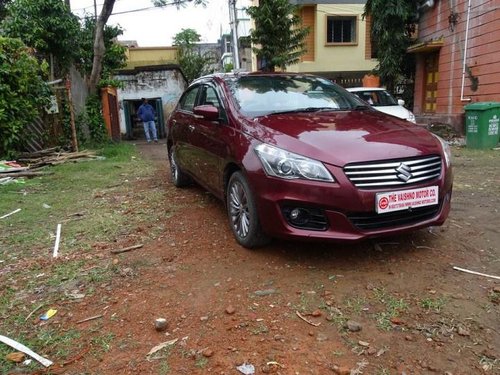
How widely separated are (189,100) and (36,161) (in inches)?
202

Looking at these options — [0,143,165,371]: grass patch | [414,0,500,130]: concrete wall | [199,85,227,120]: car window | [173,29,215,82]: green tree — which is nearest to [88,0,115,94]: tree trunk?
[0,143,165,371]: grass patch

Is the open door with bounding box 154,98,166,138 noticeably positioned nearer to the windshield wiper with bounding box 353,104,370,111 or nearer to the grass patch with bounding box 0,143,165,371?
the grass patch with bounding box 0,143,165,371

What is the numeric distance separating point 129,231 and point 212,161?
112 cm

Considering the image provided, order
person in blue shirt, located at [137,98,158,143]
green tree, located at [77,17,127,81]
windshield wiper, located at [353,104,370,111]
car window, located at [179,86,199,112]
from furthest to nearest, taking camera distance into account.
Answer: person in blue shirt, located at [137,98,158,143], green tree, located at [77,17,127,81], car window, located at [179,86,199,112], windshield wiper, located at [353,104,370,111]

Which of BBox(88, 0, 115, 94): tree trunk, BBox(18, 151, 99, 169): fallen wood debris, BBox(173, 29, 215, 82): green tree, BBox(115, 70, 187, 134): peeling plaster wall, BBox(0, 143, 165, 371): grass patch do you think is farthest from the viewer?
BBox(173, 29, 215, 82): green tree

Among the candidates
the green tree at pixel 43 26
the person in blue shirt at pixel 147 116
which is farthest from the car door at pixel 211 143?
the person in blue shirt at pixel 147 116

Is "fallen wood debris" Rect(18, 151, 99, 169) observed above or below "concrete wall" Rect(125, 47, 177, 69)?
below

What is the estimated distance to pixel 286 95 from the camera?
4398mm

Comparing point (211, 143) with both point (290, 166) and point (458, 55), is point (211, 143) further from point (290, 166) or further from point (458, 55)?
point (458, 55)

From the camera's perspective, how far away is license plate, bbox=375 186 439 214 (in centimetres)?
308

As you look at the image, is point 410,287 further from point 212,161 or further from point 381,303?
point 212,161

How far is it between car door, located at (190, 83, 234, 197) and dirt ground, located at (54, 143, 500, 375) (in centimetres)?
64

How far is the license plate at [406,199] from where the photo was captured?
308 cm

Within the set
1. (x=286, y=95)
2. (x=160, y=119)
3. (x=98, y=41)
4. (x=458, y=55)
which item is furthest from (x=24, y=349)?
(x=160, y=119)
